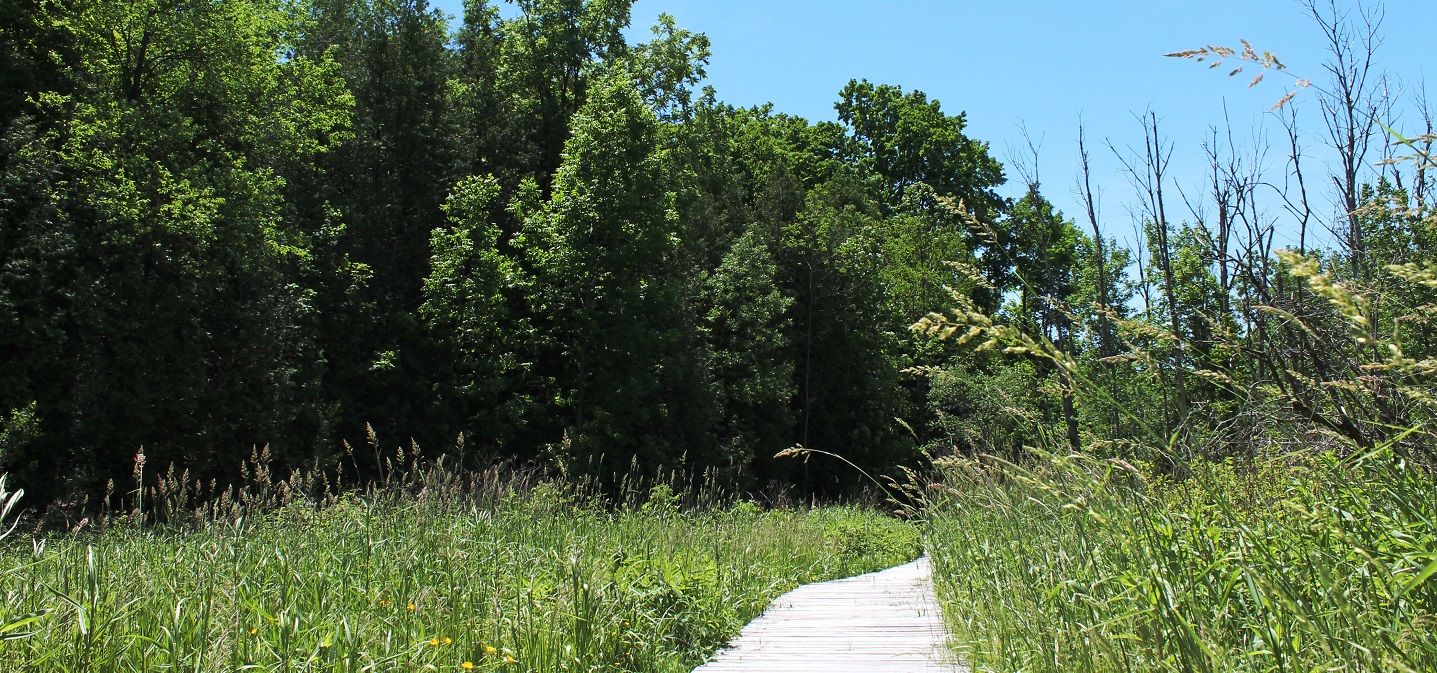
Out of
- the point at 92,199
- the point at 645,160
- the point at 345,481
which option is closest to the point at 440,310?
the point at 345,481

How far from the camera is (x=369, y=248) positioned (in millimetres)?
22984

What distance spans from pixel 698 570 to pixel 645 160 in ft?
57.0

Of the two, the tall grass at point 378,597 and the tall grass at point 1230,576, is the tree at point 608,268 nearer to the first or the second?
the tall grass at point 378,597

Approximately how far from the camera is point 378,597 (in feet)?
13.5

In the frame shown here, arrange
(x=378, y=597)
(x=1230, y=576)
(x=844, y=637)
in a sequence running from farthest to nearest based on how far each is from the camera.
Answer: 1. (x=844, y=637)
2. (x=378, y=597)
3. (x=1230, y=576)

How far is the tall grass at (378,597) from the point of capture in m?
3.12

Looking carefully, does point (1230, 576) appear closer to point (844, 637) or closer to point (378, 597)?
point (844, 637)

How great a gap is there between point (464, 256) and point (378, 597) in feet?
60.8

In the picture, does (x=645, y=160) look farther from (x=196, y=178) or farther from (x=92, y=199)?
(x=92, y=199)

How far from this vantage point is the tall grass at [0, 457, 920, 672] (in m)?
3.12

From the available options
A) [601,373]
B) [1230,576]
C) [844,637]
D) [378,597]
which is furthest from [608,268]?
[1230,576]

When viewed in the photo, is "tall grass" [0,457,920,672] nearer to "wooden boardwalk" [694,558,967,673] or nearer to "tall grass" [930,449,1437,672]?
"wooden boardwalk" [694,558,967,673]

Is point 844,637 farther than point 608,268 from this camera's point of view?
No

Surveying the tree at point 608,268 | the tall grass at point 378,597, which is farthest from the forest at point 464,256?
the tall grass at point 378,597
